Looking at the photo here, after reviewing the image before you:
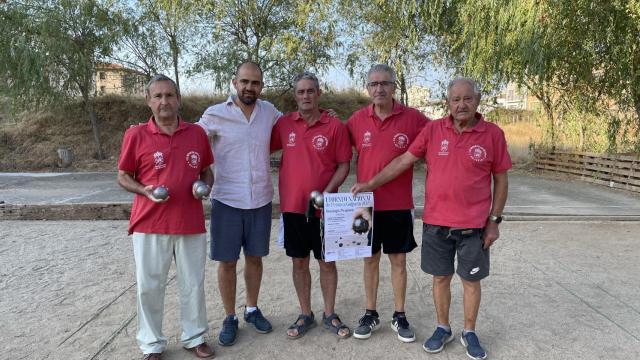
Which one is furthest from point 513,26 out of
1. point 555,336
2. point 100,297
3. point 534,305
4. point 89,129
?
point 89,129

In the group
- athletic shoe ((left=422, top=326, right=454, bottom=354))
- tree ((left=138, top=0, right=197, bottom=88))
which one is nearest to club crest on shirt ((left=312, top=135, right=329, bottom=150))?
athletic shoe ((left=422, top=326, right=454, bottom=354))

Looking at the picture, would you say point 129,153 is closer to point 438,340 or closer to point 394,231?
point 394,231

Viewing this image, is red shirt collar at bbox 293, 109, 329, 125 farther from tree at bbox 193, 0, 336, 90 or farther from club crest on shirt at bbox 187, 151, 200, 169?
tree at bbox 193, 0, 336, 90

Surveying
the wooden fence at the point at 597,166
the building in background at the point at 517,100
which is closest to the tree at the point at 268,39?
the building in background at the point at 517,100

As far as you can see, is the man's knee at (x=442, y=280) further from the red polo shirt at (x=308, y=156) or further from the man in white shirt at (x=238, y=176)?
the man in white shirt at (x=238, y=176)

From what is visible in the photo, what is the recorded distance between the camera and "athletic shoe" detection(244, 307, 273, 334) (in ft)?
12.5

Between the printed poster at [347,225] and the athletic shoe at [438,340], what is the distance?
30.6 inches

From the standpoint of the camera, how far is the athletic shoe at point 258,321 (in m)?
3.81

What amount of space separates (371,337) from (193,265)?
58.6 inches

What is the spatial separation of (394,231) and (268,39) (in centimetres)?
1221

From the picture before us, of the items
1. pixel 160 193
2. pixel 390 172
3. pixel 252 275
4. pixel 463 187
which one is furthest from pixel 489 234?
pixel 160 193

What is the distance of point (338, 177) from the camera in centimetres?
365

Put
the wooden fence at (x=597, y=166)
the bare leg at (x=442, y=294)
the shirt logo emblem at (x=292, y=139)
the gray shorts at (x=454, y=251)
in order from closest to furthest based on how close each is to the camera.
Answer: the gray shorts at (x=454, y=251) → the bare leg at (x=442, y=294) → the shirt logo emblem at (x=292, y=139) → the wooden fence at (x=597, y=166)

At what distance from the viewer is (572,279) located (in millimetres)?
5086
